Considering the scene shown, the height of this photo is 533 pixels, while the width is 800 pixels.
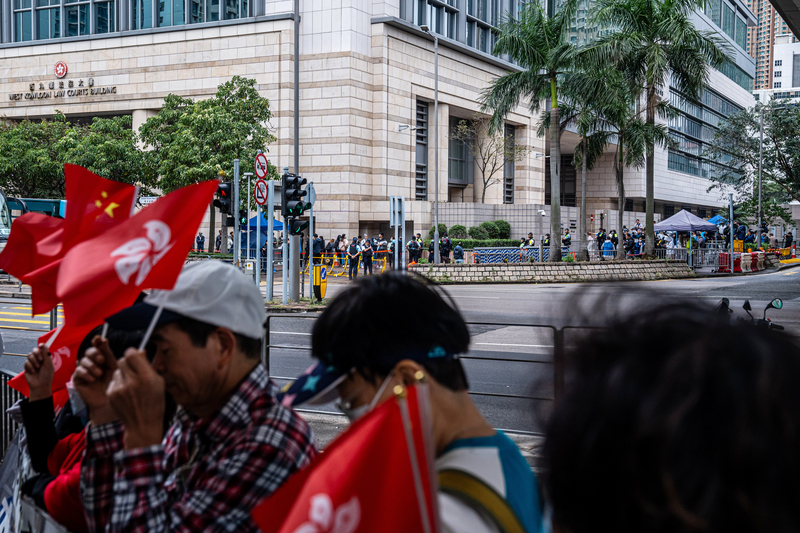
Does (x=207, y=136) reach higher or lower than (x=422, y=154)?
lower

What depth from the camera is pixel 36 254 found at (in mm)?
2732

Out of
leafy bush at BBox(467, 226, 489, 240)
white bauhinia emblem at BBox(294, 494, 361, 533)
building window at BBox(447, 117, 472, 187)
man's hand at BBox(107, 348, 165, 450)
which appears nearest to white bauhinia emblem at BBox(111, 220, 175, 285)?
man's hand at BBox(107, 348, 165, 450)

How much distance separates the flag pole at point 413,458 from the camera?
97 cm

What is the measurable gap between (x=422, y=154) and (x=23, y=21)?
2743 cm

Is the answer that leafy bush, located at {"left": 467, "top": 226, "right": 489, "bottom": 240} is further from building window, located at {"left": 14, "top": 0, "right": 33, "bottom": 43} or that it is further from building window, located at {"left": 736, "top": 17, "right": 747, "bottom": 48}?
building window, located at {"left": 736, "top": 17, "right": 747, "bottom": 48}

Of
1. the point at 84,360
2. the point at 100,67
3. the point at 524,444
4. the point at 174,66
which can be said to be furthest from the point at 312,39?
the point at 84,360

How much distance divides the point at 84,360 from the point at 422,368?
121cm

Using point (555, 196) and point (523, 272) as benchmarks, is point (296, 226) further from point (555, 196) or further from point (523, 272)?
point (555, 196)

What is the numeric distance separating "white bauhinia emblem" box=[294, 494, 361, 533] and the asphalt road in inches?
10.8

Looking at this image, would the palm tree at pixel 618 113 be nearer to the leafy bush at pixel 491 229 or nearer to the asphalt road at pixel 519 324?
the asphalt road at pixel 519 324

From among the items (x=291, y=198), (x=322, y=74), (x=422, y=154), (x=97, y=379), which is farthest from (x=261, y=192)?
(x=422, y=154)

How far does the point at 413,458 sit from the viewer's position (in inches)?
38.8

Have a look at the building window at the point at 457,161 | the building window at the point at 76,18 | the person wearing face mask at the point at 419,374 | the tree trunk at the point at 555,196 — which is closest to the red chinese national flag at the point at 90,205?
the person wearing face mask at the point at 419,374

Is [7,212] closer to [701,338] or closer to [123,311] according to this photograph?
[123,311]
